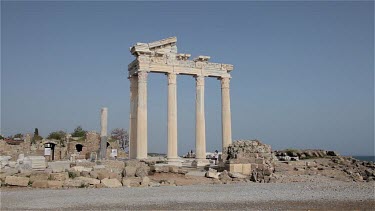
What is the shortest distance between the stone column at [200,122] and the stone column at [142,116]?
5129 mm

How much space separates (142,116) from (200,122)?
18.5 feet

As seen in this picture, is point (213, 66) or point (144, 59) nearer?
point (144, 59)

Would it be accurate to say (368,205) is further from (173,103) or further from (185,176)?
(173,103)

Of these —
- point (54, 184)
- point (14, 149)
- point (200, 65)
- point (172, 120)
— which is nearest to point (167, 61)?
point (200, 65)

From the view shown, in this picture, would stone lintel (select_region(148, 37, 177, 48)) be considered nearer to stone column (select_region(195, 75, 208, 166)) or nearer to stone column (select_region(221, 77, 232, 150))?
stone column (select_region(195, 75, 208, 166))

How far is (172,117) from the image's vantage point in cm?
3128

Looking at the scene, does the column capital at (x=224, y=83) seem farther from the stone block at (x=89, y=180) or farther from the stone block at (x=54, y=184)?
the stone block at (x=54, y=184)

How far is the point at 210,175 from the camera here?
69.2ft

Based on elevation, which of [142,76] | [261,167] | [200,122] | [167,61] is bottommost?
[261,167]

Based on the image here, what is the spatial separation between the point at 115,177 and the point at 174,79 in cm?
1417

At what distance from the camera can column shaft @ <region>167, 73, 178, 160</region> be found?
102 ft

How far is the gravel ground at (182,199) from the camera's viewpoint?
11703mm

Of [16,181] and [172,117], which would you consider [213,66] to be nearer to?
[172,117]

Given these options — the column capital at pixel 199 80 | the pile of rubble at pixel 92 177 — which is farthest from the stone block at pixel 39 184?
the column capital at pixel 199 80
